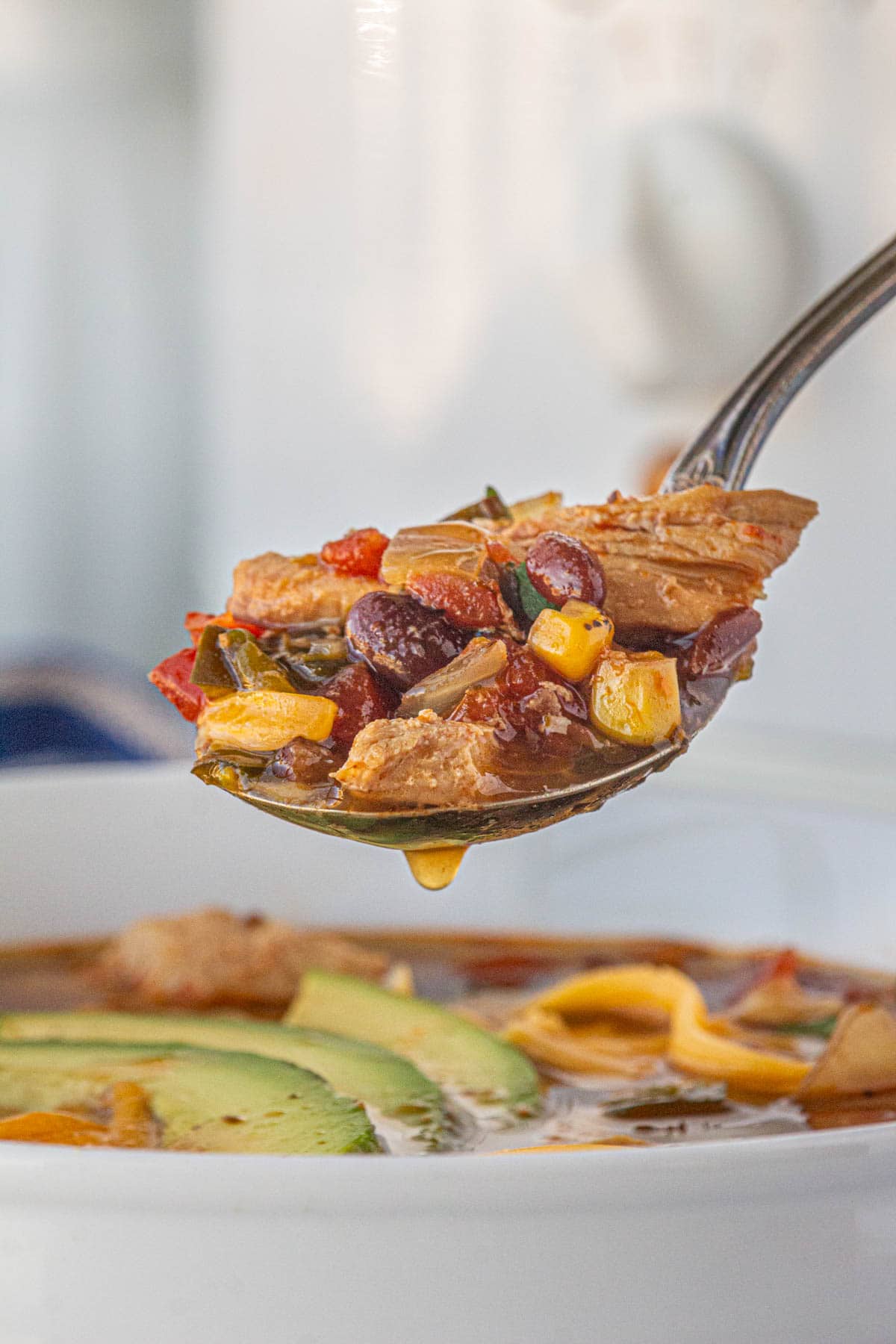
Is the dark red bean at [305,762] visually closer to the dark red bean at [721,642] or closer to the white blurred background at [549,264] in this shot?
the dark red bean at [721,642]

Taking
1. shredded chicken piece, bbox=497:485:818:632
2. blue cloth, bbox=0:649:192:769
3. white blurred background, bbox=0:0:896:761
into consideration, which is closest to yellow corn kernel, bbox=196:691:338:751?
shredded chicken piece, bbox=497:485:818:632

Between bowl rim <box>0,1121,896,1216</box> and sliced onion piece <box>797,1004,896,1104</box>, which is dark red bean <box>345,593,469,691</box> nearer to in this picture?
bowl rim <box>0,1121,896,1216</box>

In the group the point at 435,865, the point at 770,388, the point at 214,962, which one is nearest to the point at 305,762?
the point at 435,865

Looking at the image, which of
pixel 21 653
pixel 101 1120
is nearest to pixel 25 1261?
pixel 101 1120

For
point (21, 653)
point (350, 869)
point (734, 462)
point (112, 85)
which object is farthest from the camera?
point (112, 85)

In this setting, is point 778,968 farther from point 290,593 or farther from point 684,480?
point 290,593

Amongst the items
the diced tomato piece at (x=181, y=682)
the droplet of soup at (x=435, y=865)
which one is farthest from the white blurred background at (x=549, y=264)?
the droplet of soup at (x=435, y=865)

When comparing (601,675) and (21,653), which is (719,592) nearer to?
(601,675)
